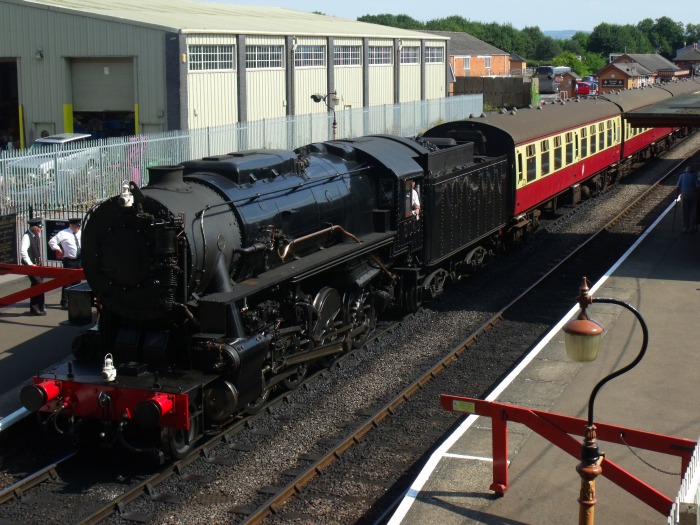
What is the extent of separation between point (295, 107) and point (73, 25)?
901 cm

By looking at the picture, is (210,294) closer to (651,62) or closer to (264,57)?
(264,57)

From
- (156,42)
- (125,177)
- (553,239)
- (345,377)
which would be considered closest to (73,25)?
(156,42)

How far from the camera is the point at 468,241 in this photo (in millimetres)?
16688

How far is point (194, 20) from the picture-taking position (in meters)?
32.3

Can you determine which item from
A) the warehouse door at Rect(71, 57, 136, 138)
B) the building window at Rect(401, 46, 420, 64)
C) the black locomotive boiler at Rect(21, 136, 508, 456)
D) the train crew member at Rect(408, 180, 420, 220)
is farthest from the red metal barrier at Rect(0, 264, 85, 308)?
the building window at Rect(401, 46, 420, 64)

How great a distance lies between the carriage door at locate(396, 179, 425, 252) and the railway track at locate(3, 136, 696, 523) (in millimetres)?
1501

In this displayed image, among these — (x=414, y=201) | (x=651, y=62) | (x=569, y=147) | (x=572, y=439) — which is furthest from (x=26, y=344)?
(x=651, y=62)

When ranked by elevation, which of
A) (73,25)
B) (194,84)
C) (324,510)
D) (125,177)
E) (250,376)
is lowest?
(324,510)

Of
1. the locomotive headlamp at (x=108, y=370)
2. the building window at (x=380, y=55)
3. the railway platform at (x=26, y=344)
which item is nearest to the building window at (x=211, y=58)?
the building window at (x=380, y=55)

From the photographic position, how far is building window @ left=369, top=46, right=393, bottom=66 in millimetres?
40812

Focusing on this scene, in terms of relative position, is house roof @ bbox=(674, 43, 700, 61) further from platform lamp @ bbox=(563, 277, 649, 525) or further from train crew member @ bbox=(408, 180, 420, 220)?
platform lamp @ bbox=(563, 277, 649, 525)

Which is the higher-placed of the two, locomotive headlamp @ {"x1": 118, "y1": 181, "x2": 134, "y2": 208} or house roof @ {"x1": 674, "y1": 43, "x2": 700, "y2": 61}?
house roof @ {"x1": 674, "y1": 43, "x2": 700, "y2": 61}

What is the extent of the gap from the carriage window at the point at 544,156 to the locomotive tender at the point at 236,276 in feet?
18.7

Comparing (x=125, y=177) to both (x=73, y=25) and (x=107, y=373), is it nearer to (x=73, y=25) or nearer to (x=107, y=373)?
(x=73, y=25)
